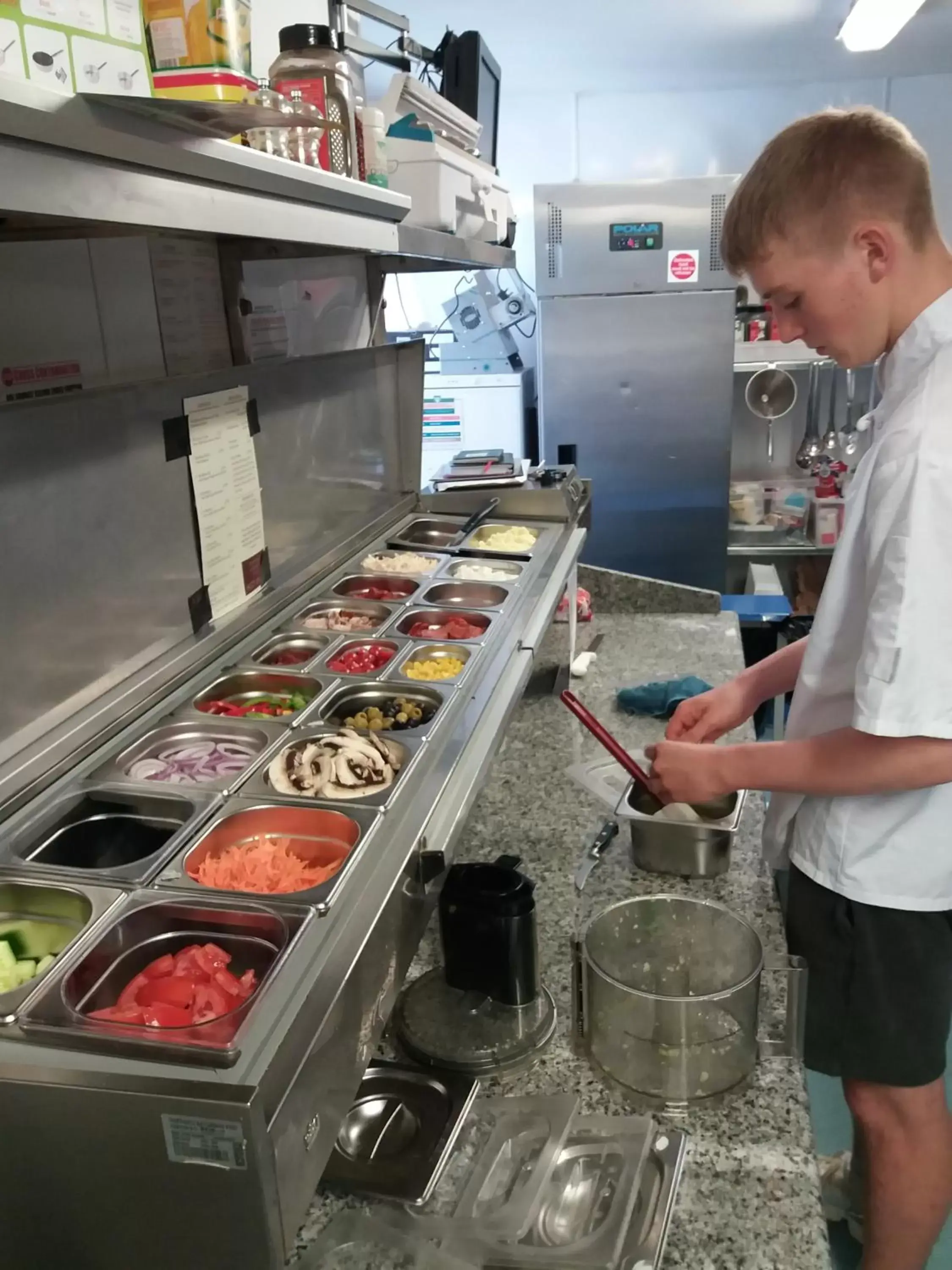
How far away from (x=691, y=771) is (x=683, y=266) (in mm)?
3075

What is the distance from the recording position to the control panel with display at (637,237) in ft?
12.5

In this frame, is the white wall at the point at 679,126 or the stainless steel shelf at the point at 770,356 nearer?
the stainless steel shelf at the point at 770,356

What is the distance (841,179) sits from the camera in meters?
1.12

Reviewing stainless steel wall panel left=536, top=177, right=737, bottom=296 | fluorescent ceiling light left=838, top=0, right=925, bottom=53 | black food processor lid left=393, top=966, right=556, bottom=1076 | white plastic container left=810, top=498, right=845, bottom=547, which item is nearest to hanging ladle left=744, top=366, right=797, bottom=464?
white plastic container left=810, top=498, right=845, bottom=547

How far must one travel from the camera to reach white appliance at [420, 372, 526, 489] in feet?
14.5

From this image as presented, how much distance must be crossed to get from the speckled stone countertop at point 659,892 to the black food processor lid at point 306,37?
3.95 ft

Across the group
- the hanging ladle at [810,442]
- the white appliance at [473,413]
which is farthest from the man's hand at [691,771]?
the hanging ladle at [810,442]

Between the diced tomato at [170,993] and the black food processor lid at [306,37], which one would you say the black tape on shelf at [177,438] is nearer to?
the black food processor lid at [306,37]

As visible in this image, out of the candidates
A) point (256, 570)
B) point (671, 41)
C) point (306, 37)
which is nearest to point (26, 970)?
point (256, 570)

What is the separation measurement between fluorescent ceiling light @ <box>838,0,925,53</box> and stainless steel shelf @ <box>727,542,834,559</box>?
6.35 ft

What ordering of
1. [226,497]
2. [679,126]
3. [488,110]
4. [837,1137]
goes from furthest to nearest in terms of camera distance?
1. [679,126]
2. [488,110]
3. [837,1137]
4. [226,497]

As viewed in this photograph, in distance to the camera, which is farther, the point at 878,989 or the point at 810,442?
the point at 810,442

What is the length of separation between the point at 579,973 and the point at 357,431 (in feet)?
5.18

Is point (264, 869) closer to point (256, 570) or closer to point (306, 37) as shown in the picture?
point (256, 570)
